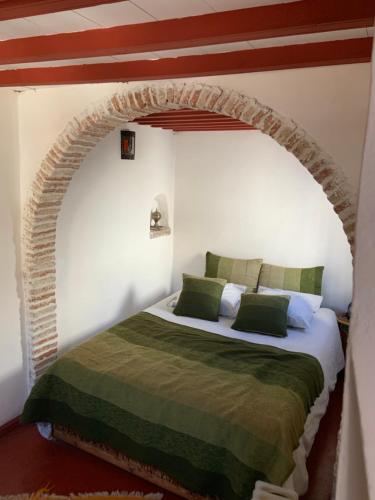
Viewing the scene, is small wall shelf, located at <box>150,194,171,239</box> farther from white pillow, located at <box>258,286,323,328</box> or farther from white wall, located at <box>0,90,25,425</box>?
white wall, located at <box>0,90,25,425</box>

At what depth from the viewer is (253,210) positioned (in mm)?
4789

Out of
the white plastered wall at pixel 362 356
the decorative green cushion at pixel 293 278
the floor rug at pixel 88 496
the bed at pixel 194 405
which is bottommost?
the floor rug at pixel 88 496

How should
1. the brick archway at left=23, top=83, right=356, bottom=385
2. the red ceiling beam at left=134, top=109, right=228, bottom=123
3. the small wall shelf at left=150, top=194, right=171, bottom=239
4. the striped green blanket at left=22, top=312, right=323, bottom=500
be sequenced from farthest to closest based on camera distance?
the small wall shelf at left=150, top=194, right=171, bottom=239
the red ceiling beam at left=134, top=109, right=228, bottom=123
the striped green blanket at left=22, top=312, right=323, bottom=500
the brick archway at left=23, top=83, right=356, bottom=385

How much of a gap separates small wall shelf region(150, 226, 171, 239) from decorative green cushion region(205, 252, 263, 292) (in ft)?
2.30

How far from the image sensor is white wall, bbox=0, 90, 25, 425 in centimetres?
296

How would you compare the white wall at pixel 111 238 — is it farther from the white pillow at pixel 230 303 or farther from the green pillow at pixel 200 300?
the white pillow at pixel 230 303

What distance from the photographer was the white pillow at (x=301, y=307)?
3846 millimetres

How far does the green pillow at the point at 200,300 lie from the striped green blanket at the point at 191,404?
61 cm

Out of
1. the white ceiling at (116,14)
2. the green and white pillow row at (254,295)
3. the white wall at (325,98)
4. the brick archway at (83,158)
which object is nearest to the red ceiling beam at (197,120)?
the brick archway at (83,158)

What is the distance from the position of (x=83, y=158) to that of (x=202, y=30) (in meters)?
1.91

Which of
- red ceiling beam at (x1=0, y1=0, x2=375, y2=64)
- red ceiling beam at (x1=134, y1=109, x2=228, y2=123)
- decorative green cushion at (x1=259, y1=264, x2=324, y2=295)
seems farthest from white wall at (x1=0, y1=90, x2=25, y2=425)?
decorative green cushion at (x1=259, y1=264, x2=324, y2=295)

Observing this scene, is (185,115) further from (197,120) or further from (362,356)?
(362,356)

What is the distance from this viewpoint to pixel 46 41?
1.73 m

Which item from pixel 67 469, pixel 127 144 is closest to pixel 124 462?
pixel 67 469
